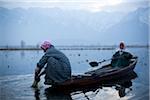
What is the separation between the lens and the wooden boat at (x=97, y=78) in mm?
2607

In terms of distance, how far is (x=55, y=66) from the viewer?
2.61 metres

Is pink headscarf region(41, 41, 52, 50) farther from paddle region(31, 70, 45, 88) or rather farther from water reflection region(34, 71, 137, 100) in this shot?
water reflection region(34, 71, 137, 100)

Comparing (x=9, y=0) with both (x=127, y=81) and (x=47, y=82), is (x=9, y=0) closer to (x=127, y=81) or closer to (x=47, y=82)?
(x=47, y=82)

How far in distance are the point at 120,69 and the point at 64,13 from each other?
806mm

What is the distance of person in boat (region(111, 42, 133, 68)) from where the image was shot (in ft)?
9.50

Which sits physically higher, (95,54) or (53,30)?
(53,30)

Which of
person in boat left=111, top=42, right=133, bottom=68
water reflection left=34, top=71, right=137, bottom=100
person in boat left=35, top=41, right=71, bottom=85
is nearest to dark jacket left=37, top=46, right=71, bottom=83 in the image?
person in boat left=35, top=41, right=71, bottom=85

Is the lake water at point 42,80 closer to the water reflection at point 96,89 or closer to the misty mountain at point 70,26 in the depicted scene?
the water reflection at point 96,89

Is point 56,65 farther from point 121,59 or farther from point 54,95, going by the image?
point 121,59

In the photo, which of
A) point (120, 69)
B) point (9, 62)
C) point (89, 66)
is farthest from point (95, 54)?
point (9, 62)

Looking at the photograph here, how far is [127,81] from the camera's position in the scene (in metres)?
3.08

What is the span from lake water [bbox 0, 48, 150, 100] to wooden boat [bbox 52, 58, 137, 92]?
0.05 meters

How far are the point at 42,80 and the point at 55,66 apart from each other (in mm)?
171

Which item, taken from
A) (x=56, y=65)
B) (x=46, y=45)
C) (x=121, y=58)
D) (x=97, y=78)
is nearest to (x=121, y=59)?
(x=121, y=58)
